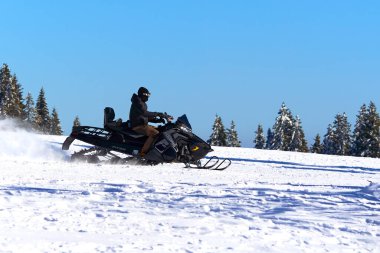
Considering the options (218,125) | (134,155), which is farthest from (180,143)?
(218,125)

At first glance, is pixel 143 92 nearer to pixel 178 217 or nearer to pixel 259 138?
pixel 178 217

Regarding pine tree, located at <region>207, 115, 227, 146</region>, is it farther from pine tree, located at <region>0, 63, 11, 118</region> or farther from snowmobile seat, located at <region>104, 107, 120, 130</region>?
snowmobile seat, located at <region>104, 107, 120, 130</region>

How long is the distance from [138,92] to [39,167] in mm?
3221

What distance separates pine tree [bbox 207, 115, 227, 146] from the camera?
7025 cm

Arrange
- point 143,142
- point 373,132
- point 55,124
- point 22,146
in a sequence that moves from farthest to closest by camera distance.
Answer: point 55,124 → point 373,132 → point 22,146 → point 143,142

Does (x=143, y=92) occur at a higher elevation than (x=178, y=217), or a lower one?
higher

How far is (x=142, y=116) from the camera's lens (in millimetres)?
13156

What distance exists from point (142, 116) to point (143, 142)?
2.20 ft

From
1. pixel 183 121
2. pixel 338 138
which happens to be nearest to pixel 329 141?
pixel 338 138

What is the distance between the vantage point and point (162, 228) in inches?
208

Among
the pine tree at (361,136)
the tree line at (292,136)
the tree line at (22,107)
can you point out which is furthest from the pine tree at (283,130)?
the tree line at (22,107)

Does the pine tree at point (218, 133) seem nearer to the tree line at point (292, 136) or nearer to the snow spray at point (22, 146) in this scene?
the tree line at point (292, 136)

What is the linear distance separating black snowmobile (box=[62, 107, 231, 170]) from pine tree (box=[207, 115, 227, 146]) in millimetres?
56529

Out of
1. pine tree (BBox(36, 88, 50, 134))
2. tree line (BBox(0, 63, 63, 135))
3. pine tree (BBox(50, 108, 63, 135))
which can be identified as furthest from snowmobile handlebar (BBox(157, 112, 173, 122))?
pine tree (BBox(50, 108, 63, 135))
